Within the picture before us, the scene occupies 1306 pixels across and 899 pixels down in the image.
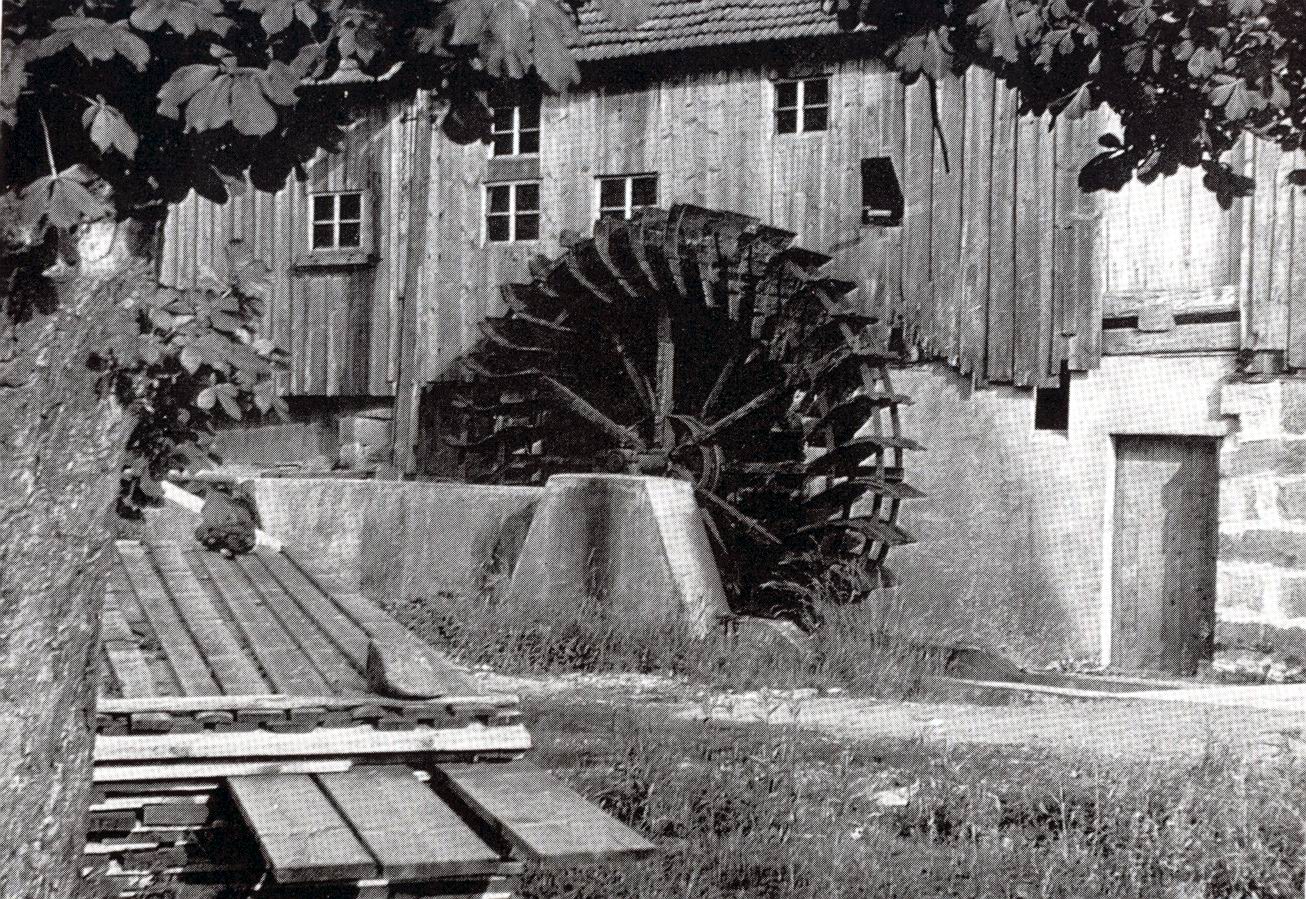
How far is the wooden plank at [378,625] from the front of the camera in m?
3.80

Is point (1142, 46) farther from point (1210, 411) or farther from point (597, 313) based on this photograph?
point (597, 313)

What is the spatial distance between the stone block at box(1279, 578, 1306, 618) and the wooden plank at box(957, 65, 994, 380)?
2551 mm

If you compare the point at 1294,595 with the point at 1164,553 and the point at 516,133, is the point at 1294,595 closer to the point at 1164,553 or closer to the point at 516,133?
the point at 1164,553

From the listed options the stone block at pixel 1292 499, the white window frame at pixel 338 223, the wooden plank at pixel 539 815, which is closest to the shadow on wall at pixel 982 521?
the stone block at pixel 1292 499

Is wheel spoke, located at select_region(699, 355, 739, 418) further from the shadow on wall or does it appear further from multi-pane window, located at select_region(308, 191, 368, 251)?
multi-pane window, located at select_region(308, 191, 368, 251)

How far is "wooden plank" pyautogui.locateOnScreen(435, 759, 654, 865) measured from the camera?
9.00 ft

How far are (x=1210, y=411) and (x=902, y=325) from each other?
2.30m

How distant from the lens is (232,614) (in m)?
4.78

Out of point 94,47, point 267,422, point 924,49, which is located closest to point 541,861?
point 94,47

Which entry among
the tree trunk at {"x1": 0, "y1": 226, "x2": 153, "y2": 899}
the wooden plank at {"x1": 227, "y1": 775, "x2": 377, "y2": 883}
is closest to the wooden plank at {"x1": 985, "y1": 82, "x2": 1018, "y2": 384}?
the wooden plank at {"x1": 227, "y1": 775, "x2": 377, "y2": 883}

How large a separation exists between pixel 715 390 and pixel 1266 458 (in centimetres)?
384

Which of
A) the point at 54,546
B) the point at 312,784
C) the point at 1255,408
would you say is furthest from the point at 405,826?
the point at 1255,408

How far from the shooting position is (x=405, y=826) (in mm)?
2932

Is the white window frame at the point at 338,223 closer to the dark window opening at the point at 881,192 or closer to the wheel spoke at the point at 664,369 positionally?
the wheel spoke at the point at 664,369
